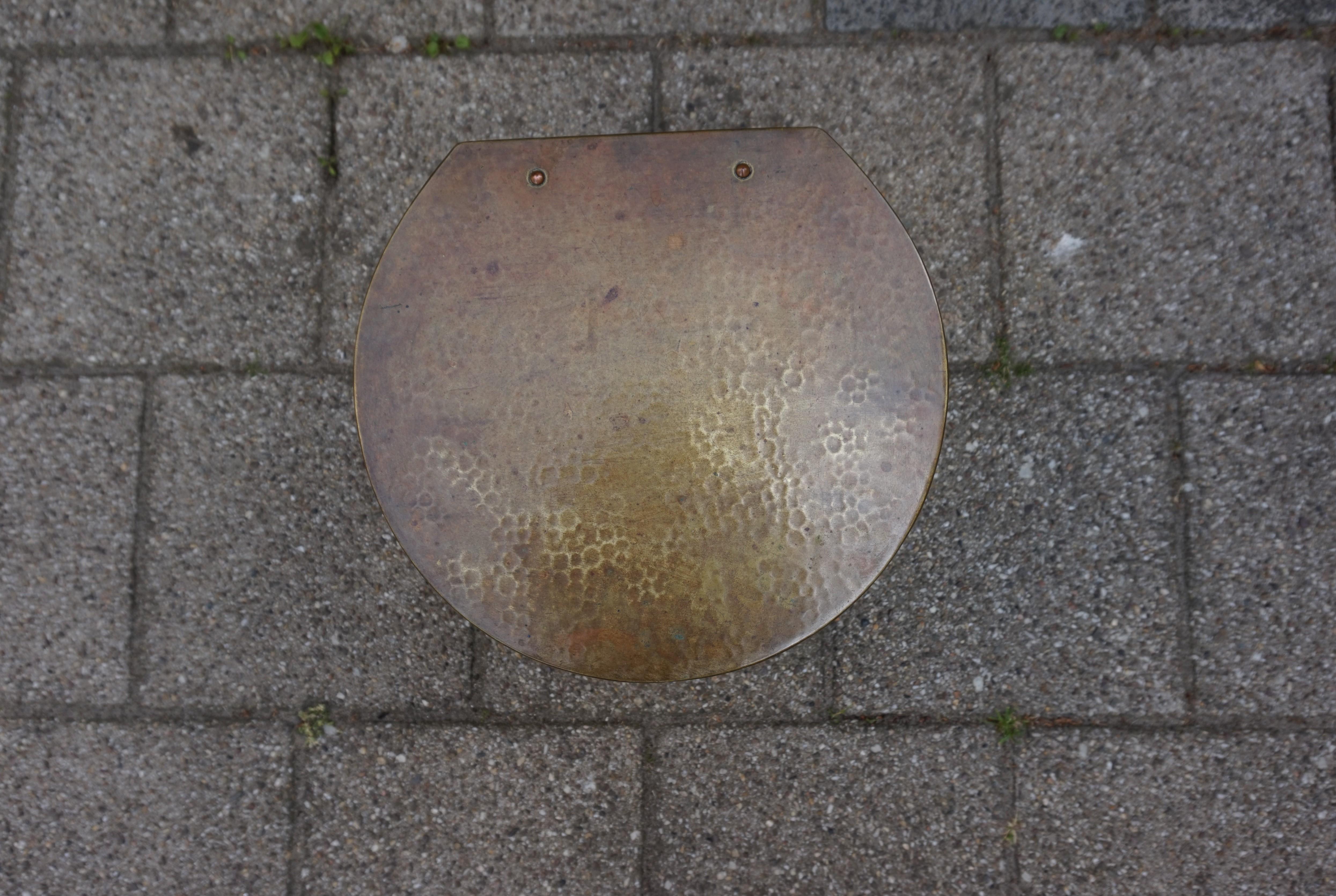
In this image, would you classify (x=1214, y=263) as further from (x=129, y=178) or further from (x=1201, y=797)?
(x=129, y=178)

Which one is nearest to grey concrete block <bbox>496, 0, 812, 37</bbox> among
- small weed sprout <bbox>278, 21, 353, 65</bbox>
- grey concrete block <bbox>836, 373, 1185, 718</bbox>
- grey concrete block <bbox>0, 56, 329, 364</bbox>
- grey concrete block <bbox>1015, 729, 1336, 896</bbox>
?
small weed sprout <bbox>278, 21, 353, 65</bbox>

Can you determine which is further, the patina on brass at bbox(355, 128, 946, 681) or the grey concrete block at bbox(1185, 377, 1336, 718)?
the grey concrete block at bbox(1185, 377, 1336, 718)

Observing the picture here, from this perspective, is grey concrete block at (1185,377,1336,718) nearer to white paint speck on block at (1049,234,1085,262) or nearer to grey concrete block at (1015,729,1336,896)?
grey concrete block at (1015,729,1336,896)

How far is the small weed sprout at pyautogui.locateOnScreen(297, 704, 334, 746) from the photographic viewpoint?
1.72 m

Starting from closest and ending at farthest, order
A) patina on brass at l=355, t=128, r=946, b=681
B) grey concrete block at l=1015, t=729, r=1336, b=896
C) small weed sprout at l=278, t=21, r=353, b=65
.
Answer: patina on brass at l=355, t=128, r=946, b=681
grey concrete block at l=1015, t=729, r=1336, b=896
small weed sprout at l=278, t=21, r=353, b=65

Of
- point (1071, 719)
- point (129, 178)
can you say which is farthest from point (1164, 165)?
point (129, 178)

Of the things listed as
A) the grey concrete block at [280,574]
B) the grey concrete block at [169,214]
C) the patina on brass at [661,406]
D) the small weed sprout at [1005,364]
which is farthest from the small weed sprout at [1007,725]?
the grey concrete block at [169,214]

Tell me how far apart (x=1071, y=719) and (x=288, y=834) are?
5.97ft

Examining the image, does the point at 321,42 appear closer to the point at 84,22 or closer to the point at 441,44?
the point at 441,44

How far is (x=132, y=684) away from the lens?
1.74 metres

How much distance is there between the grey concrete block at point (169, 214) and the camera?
176 cm

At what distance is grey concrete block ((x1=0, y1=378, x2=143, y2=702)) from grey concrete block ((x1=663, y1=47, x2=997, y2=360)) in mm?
1571

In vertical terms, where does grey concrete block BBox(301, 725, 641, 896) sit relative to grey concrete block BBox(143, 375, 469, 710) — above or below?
below

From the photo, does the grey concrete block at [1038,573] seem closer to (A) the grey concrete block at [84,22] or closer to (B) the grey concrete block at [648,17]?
(B) the grey concrete block at [648,17]
